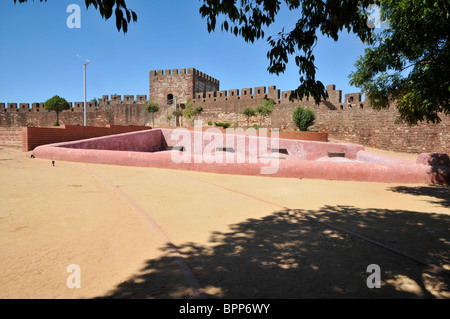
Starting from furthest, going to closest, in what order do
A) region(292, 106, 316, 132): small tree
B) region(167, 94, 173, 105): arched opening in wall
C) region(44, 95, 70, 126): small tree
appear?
region(167, 94, 173, 105): arched opening in wall
region(44, 95, 70, 126): small tree
region(292, 106, 316, 132): small tree

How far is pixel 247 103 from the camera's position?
3288 centimetres

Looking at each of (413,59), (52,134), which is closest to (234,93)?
(52,134)

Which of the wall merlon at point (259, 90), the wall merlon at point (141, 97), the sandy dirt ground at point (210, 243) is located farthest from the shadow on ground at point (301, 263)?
the wall merlon at point (141, 97)

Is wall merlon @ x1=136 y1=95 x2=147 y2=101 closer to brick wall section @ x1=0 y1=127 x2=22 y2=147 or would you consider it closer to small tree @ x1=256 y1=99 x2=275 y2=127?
small tree @ x1=256 y1=99 x2=275 y2=127

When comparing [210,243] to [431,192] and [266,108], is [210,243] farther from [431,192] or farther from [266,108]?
[266,108]

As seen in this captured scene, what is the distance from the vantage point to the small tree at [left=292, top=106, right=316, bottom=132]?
25797 millimetres

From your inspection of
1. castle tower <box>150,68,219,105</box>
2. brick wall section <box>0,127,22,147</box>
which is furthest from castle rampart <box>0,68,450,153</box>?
brick wall section <box>0,127,22,147</box>

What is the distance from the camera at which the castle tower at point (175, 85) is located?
40719 millimetres

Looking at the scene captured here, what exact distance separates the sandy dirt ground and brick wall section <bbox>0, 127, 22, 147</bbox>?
9.22 meters

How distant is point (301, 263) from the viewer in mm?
2795

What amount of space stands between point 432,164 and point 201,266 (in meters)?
10.7

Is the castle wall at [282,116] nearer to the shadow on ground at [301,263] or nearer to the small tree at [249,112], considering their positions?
the small tree at [249,112]
